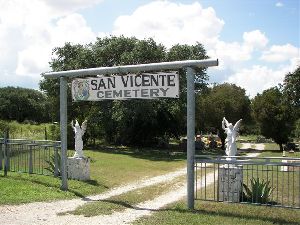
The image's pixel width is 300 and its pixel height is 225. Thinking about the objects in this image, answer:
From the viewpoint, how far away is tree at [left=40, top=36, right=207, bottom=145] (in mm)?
30156

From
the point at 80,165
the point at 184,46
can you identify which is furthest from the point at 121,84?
the point at 184,46

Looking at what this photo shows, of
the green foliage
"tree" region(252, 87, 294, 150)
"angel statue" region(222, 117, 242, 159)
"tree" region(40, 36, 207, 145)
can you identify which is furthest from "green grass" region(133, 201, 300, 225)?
the green foliage

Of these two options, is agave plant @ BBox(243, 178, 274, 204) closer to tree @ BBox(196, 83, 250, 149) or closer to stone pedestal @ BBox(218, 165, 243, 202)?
stone pedestal @ BBox(218, 165, 243, 202)

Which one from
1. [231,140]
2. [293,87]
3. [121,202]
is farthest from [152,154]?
[121,202]

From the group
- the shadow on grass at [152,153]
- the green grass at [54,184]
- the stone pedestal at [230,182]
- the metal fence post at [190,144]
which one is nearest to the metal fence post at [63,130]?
the green grass at [54,184]

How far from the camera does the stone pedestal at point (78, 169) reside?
46.9ft

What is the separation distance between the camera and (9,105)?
275 feet

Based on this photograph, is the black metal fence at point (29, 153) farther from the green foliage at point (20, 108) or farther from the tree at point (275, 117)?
the green foliage at point (20, 108)

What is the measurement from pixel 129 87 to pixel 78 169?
4642 millimetres

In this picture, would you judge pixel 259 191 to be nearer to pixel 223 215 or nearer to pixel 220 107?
pixel 223 215

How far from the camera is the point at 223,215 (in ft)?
30.9

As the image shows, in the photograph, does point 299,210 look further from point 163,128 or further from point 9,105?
point 9,105

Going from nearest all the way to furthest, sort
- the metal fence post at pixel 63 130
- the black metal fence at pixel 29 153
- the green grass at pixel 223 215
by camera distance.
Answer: the green grass at pixel 223 215 → the metal fence post at pixel 63 130 → the black metal fence at pixel 29 153

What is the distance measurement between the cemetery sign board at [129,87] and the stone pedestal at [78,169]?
305 cm
